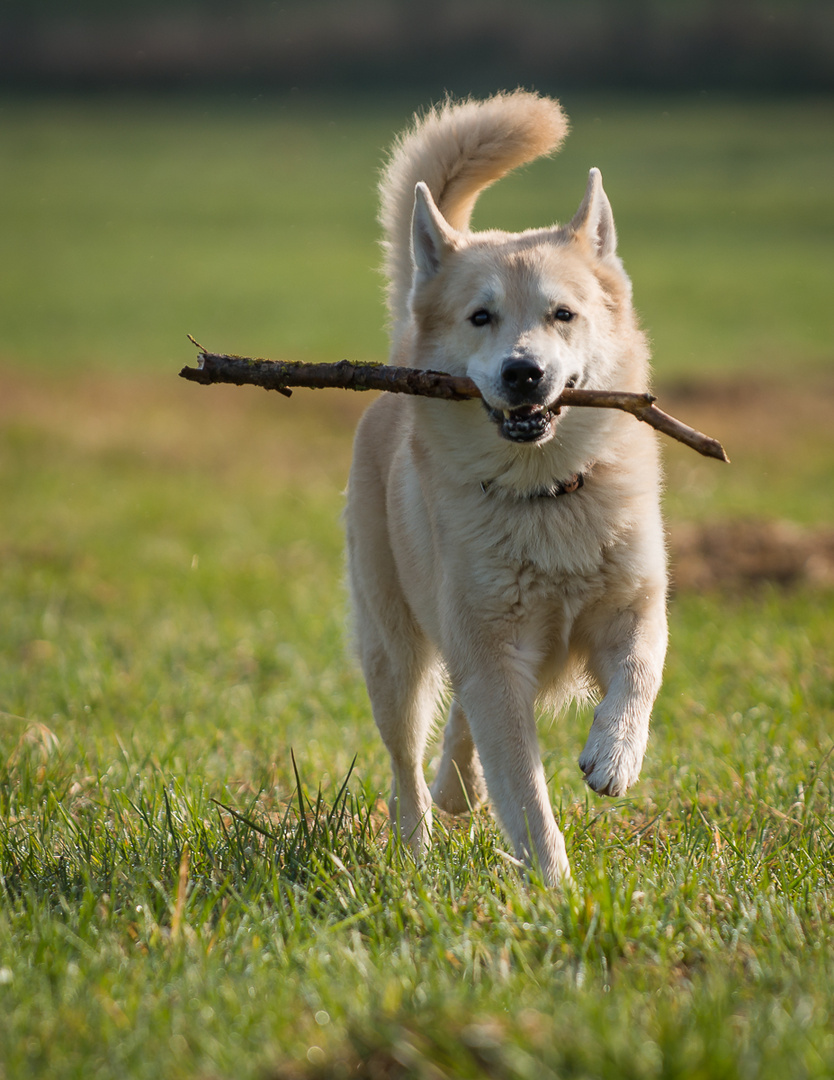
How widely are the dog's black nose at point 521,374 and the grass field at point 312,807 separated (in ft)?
4.22

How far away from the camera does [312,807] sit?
3.66m

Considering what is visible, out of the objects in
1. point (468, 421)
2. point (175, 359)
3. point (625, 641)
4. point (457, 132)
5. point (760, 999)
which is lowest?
point (175, 359)

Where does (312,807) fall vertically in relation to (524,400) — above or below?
below

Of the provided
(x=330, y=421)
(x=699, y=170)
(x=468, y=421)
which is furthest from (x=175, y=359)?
(x=699, y=170)

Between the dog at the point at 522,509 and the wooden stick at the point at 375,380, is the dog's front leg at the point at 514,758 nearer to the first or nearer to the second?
the dog at the point at 522,509

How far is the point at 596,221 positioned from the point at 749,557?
4.01 metres

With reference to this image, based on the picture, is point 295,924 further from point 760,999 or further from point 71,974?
point 760,999

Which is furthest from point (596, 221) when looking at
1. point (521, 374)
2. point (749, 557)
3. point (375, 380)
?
point (749, 557)

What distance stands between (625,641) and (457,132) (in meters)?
1.99

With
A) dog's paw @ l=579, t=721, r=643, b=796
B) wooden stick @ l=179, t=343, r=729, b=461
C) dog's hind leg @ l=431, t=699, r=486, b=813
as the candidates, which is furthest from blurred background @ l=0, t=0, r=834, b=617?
dog's paw @ l=579, t=721, r=643, b=796

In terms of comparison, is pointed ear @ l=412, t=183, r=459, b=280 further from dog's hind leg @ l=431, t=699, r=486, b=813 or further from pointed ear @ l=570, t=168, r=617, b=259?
dog's hind leg @ l=431, t=699, r=486, b=813

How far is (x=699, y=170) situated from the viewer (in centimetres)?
3409

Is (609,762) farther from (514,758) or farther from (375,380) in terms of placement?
(375,380)

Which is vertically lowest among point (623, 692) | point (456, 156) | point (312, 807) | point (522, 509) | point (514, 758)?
point (312, 807)
